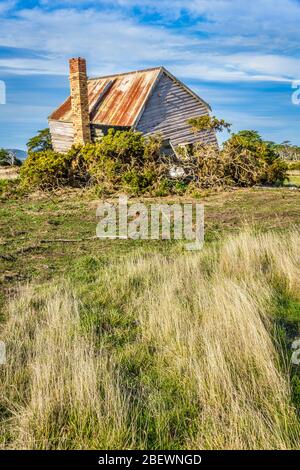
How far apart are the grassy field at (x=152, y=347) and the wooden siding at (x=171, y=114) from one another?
15.6 metres

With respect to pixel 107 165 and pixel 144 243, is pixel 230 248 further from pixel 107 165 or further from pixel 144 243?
pixel 107 165

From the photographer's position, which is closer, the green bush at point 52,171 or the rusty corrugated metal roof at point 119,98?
the green bush at point 52,171

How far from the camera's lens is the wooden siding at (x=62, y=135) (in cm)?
2708

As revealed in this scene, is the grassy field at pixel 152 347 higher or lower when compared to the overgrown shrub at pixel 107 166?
lower

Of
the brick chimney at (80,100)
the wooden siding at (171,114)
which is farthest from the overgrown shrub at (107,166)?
the wooden siding at (171,114)

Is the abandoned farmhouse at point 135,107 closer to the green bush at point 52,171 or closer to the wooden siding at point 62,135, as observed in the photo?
the wooden siding at point 62,135

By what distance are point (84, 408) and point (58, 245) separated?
7.43 metres

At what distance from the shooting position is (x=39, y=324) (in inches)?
226

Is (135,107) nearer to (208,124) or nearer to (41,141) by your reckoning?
(208,124)

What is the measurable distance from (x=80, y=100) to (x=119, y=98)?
2662 mm

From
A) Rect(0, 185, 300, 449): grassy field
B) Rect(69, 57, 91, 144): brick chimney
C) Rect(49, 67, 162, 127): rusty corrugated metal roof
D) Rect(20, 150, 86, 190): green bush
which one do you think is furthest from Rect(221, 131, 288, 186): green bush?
Rect(0, 185, 300, 449): grassy field

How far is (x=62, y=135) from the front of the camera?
27.7 metres

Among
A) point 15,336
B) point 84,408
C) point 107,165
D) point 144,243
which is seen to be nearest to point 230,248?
point 144,243

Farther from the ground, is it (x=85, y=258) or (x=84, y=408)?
(x=85, y=258)
